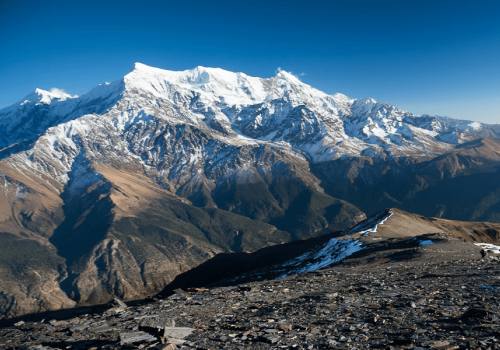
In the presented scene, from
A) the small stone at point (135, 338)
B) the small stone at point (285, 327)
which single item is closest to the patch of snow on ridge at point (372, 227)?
the small stone at point (285, 327)

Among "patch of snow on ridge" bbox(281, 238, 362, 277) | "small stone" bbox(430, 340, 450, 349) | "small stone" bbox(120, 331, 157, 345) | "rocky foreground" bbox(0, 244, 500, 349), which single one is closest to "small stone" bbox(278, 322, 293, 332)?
"rocky foreground" bbox(0, 244, 500, 349)

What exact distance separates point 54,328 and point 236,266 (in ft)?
382

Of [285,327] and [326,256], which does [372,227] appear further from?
[285,327]

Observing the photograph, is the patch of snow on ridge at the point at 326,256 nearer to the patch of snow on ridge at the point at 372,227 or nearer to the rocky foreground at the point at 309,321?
the patch of snow on ridge at the point at 372,227

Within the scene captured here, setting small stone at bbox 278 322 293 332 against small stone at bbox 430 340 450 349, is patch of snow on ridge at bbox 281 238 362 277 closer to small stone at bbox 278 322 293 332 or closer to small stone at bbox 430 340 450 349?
small stone at bbox 278 322 293 332

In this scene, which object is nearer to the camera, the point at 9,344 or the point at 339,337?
the point at 339,337

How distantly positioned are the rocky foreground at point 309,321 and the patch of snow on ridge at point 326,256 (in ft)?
176

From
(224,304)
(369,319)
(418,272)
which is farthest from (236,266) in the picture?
(369,319)

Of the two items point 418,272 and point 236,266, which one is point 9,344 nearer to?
point 418,272

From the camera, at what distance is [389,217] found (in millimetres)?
142250

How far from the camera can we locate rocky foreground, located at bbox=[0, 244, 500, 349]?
20.2m

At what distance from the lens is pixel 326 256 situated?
327ft

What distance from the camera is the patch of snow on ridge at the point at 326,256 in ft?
301

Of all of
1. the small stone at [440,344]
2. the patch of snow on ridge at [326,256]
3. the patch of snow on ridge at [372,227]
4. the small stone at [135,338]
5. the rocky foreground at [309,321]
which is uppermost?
the small stone at [135,338]
